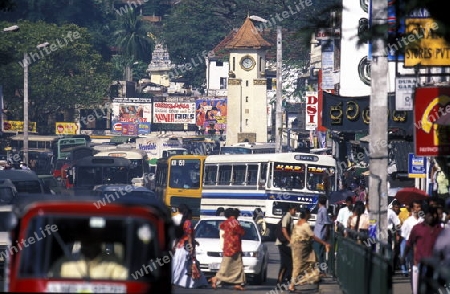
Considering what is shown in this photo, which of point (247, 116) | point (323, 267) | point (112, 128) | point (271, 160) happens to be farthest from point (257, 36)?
point (323, 267)

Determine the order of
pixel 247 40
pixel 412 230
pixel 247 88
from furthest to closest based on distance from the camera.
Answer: pixel 247 40 → pixel 247 88 → pixel 412 230

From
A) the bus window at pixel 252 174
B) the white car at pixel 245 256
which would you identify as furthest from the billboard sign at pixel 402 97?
the bus window at pixel 252 174

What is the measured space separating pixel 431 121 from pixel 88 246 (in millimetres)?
6772

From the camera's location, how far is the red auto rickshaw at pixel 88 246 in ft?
39.4

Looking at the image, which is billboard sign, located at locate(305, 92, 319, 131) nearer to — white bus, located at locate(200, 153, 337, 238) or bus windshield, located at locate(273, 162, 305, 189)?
white bus, located at locate(200, 153, 337, 238)

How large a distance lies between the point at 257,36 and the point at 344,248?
113 m

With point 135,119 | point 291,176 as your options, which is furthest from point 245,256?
point 135,119

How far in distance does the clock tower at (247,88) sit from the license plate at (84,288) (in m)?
113

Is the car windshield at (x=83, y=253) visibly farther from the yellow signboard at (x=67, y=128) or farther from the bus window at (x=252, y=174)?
the yellow signboard at (x=67, y=128)

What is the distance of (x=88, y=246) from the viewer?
1249cm

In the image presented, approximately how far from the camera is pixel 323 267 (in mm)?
29219

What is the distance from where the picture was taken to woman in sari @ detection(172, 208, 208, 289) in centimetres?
2352

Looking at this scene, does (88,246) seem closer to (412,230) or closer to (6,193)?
(412,230)

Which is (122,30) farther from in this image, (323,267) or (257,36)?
(323,267)
